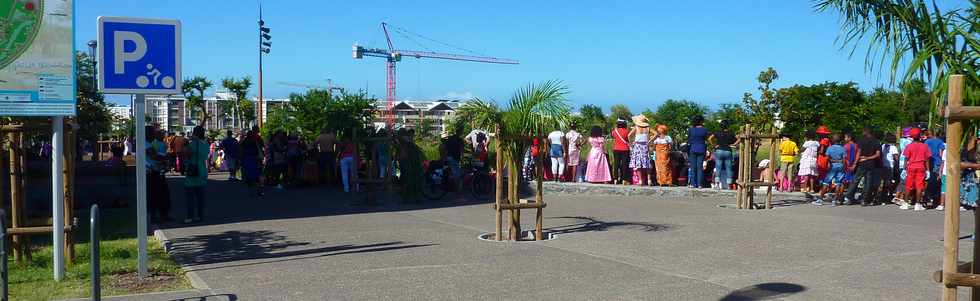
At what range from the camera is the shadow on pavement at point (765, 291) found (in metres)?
7.46

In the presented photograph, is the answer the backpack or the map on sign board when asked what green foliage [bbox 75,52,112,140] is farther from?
the backpack

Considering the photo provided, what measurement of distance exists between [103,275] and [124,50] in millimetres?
2225

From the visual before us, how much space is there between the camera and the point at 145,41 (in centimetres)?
823

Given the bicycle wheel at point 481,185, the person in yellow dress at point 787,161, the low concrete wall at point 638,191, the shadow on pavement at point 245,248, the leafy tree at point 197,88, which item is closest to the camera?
the shadow on pavement at point 245,248

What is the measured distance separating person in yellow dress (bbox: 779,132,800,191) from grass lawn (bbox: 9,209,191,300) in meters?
13.3

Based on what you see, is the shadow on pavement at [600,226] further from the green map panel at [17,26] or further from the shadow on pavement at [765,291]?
the green map panel at [17,26]

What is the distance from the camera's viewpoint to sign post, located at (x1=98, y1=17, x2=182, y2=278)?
26.4ft

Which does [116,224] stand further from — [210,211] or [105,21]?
[105,21]

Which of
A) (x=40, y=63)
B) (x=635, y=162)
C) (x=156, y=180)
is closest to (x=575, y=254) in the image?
(x=40, y=63)

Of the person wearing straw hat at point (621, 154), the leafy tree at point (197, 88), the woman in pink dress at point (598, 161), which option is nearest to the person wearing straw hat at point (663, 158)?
the person wearing straw hat at point (621, 154)

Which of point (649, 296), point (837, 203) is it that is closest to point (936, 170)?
point (837, 203)

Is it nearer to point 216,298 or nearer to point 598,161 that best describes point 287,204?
point 598,161

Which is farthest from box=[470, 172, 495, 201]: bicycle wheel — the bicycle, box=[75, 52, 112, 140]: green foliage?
box=[75, 52, 112, 140]: green foliage

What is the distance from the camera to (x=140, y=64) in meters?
8.20
